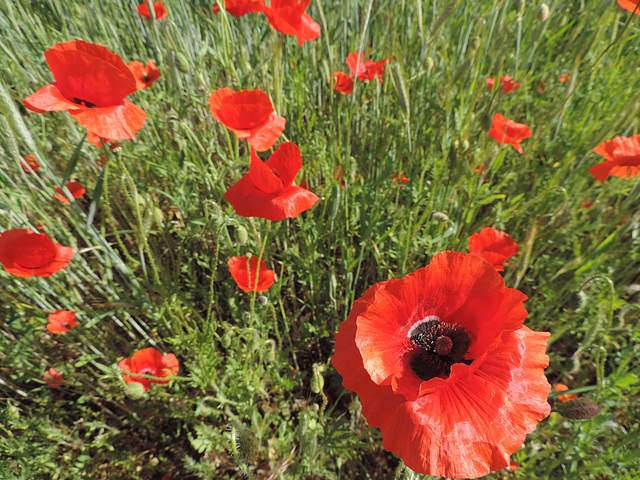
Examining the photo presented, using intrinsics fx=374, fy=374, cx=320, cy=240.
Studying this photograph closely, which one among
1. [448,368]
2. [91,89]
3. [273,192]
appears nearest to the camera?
[448,368]

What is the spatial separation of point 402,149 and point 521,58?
1.39 m

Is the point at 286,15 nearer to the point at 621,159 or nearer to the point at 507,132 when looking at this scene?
the point at 507,132

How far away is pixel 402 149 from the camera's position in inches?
70.6

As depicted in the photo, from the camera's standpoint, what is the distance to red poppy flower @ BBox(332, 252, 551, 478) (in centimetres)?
68

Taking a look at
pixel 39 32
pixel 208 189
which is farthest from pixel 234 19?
pixel 208 189

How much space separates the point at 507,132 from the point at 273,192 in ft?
4.13

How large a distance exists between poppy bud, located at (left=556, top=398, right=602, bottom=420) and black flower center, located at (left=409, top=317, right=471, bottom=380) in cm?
52

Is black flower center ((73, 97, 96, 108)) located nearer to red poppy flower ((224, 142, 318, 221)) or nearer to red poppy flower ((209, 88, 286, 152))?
red poppy flower ((209, 88, 286, 152))

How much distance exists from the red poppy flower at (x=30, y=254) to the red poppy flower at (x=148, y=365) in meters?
0.49

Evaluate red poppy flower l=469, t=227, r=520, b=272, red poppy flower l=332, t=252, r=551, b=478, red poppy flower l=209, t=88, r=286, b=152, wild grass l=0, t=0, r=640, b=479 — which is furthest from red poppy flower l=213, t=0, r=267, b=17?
red poppy flower l=332, t=252, r=551, b=478

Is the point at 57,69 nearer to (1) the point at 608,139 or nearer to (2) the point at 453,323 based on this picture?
(2) the point at 453,323

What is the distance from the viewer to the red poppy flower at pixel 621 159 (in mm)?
1521

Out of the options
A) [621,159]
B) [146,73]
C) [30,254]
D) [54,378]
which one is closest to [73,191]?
[30,254]

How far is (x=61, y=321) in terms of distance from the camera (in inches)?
60.8
